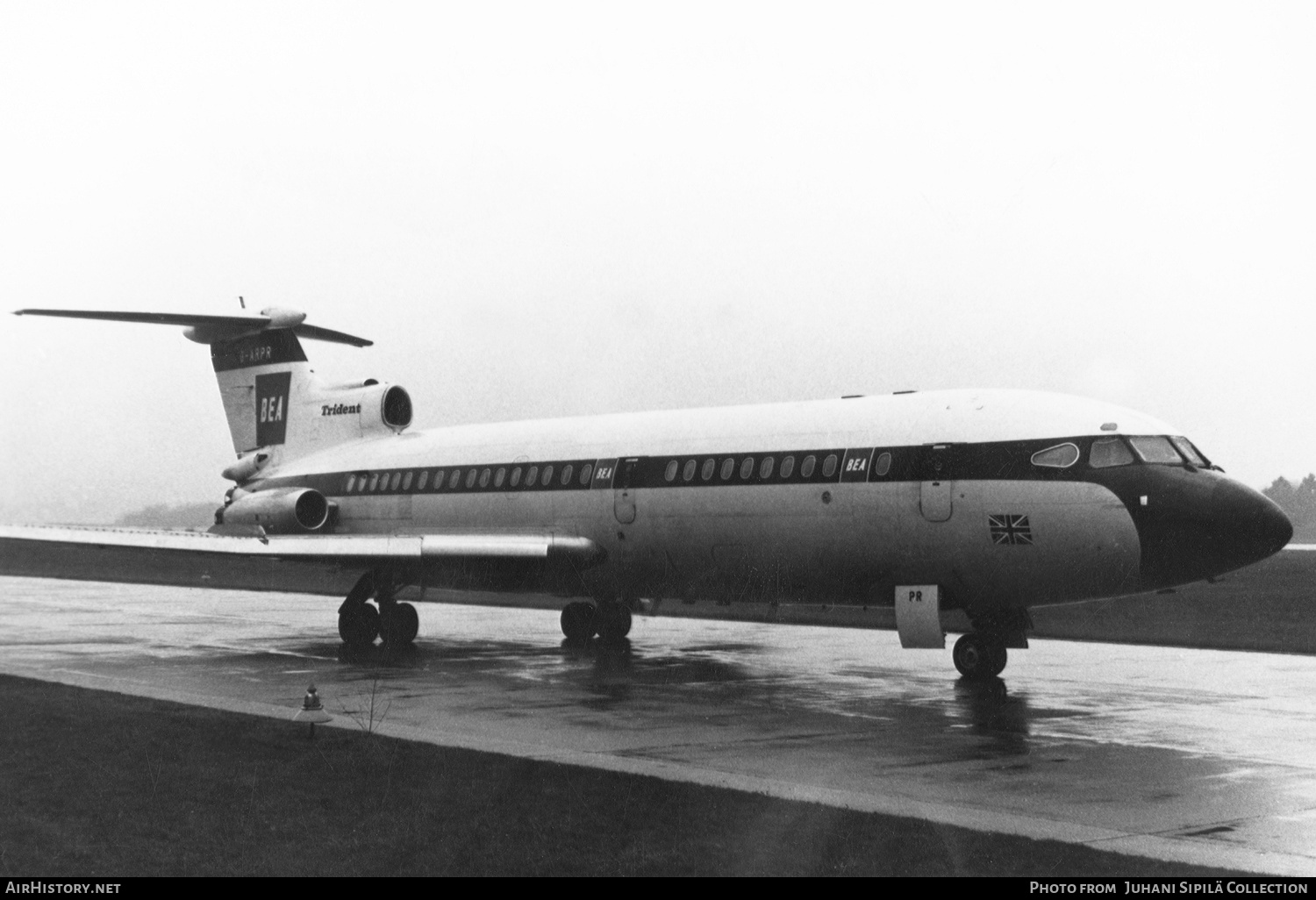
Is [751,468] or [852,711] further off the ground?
[751,468]

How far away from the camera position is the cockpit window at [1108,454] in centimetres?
1588

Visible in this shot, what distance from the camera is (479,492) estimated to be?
2300cm

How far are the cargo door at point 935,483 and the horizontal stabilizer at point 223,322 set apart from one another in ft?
49.0

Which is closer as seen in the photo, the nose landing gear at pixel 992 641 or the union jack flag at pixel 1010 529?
the union jack flag at pixel 1010 529

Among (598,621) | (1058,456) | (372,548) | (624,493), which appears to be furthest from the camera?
(598,621)

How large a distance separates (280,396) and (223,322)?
1803 millimetres

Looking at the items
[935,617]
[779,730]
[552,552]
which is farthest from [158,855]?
[552,552]

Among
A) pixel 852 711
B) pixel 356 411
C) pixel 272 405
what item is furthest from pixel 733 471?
pixel 272 405

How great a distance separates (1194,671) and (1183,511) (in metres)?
4.86

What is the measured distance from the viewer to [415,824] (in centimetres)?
855

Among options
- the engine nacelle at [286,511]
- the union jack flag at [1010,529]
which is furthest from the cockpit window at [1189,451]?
the engine nacelle at [286,511]

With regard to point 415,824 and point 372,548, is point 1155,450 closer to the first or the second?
point 415,824

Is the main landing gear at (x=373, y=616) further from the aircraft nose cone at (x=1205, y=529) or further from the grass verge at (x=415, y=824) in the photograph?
the aircraft nose cone at (x=1205, y=529)
